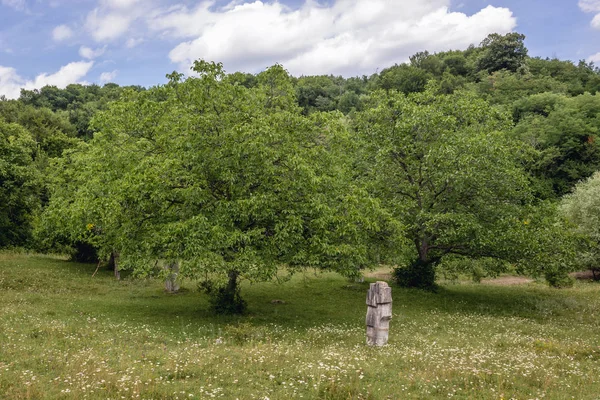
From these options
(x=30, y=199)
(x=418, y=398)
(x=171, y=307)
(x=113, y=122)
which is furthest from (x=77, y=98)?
(x=418, y=398)

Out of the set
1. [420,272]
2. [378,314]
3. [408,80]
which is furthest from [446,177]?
[408,80]

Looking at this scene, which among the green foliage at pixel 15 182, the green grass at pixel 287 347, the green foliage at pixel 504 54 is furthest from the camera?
the green foliage at pixel 504 54

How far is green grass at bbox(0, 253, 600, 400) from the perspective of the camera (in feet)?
39.2

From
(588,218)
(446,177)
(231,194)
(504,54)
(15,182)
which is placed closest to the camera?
(231,194)

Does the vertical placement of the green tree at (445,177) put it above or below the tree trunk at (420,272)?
above

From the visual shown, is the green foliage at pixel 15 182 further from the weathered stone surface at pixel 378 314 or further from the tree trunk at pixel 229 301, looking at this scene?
the weathered stone surface at pixel 378 314

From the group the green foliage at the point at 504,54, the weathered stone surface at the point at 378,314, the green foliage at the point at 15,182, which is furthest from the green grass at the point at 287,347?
the green foliage at the point at 504,54

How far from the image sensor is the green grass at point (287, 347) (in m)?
12.0

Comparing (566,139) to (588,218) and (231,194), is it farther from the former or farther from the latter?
(231,194)

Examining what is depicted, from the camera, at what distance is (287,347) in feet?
54.1

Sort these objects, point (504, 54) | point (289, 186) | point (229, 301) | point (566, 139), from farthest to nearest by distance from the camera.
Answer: point (504, 54), point (566, 139), point (229, 301), point (289, 186)

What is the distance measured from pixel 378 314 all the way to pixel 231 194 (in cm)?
987

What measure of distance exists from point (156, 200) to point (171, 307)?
8.93 meters

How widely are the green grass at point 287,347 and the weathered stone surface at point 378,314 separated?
0.71 meters
